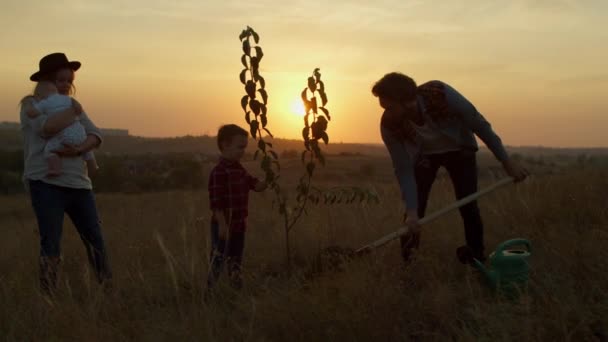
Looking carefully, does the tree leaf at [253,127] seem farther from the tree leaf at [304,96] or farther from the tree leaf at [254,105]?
the tree leaf at [304,96]

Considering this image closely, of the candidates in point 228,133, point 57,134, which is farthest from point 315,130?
point 57,134

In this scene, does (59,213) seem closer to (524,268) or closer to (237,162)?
(237,162)

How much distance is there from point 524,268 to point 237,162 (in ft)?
6.78

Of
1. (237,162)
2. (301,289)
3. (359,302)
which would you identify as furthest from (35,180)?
(359,302)

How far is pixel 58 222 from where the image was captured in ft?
13.1

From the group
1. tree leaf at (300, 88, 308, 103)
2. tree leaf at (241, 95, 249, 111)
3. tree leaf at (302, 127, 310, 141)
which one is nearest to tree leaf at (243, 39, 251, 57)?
tree leaf at (241, 95, 249, 111)

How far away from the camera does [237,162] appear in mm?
4125

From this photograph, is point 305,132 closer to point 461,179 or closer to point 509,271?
point 461,179

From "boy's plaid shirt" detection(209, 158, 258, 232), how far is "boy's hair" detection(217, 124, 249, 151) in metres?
0.14

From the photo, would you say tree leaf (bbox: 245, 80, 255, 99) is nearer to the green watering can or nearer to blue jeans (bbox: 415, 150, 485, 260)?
blue jeans (bbox: 415, 150, 485, 260)

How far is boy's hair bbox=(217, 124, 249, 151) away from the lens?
406cm

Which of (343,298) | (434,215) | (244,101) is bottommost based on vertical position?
(343,298)

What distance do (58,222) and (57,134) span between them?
0.62 m

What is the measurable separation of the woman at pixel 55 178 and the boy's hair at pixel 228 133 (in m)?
0.92
